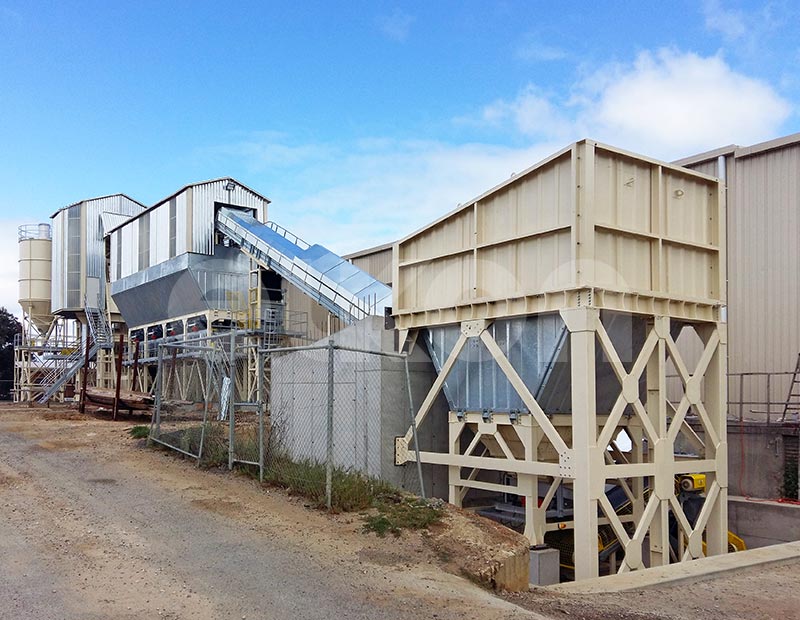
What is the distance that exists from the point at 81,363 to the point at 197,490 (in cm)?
2989

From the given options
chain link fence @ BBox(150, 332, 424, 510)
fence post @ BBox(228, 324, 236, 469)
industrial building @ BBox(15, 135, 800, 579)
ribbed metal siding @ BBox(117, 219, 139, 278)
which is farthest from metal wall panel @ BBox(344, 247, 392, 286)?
fence post @ BBox(228, 324, 236, 469)

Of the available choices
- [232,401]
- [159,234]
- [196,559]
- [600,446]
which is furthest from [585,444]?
[159,234]

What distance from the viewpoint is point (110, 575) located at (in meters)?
7.51

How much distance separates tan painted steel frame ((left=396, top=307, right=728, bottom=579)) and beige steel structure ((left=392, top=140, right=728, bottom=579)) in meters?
0.03

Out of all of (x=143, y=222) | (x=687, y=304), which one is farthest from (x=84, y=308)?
(x=687, y=304)

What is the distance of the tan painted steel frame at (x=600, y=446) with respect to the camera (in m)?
11.9

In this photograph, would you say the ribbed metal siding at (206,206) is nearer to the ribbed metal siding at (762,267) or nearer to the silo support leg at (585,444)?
the ribbed metal siding at (762,267)

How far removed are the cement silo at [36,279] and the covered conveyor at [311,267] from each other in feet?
66.2

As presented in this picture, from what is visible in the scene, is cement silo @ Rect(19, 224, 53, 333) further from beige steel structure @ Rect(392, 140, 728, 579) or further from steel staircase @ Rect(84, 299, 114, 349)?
beige steel structure @ Rect(392, 140, 728, 579)

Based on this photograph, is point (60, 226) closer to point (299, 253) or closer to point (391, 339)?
point (299, 253)

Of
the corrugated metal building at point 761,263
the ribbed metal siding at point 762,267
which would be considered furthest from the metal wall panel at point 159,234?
the ribbed metal siding at point 762,267

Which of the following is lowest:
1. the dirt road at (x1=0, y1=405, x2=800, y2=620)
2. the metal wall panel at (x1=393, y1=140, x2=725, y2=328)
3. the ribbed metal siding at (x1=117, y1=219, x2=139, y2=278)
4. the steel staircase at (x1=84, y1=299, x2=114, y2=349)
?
the dirt road at (x1=0, y1=405, x2=800, y2=620)

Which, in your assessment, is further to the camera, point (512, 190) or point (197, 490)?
point (512, 190)

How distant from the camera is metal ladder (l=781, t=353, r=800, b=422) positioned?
1673cm
